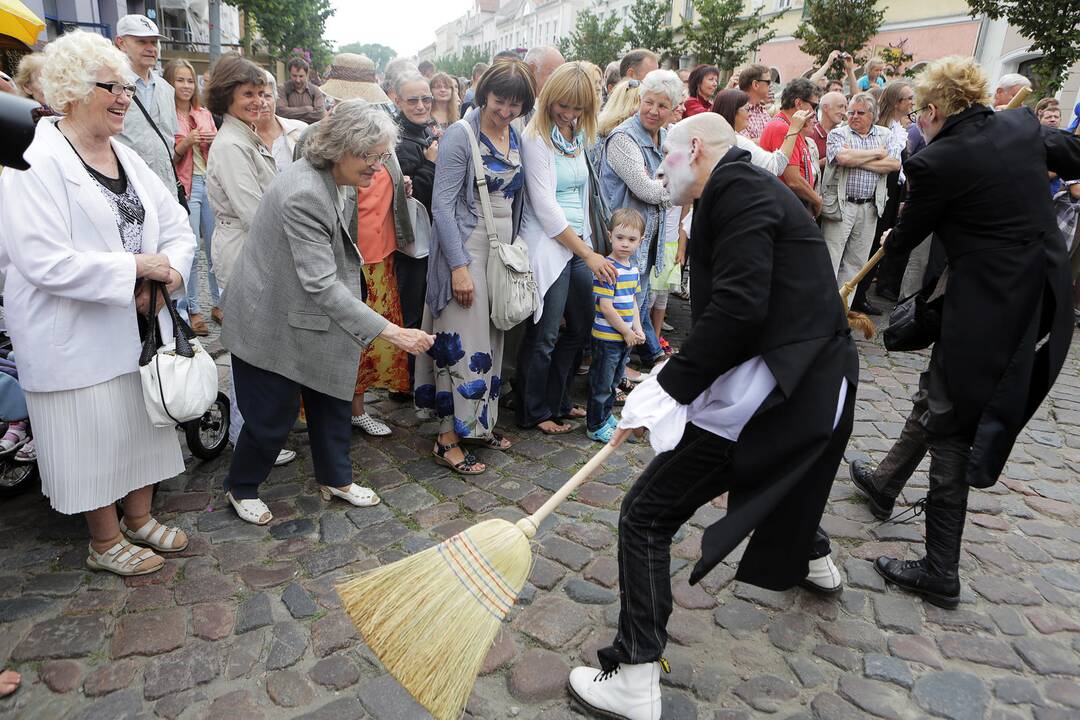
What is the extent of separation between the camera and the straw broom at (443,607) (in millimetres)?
2230

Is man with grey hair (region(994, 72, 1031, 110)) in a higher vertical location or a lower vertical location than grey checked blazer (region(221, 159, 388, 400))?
higher

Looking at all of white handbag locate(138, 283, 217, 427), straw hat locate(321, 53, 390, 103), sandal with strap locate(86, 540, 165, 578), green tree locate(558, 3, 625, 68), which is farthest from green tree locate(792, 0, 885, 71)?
sandal with strap locate(86, 540, 165, 578)

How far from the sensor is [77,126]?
9.20 feet

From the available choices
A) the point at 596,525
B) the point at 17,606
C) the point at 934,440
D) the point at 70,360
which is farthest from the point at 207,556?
the point at 934,440

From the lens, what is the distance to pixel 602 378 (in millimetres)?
4770

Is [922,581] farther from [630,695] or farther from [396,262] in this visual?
[396,262]

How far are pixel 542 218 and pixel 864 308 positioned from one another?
5.34 m

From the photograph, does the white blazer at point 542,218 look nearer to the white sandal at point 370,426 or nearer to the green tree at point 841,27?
the white sandal at point 370,426

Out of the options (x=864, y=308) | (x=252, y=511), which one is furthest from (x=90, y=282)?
(x=864, y=308)

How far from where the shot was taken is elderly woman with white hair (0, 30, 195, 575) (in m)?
2.67

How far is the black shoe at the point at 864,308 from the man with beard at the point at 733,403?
6022 mm

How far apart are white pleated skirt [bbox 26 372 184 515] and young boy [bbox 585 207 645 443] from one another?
2670mm

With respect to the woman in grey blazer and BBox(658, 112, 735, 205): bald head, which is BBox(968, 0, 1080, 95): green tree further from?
the woman in grey blazer

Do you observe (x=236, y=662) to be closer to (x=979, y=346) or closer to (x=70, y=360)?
(x=70, y=360)
